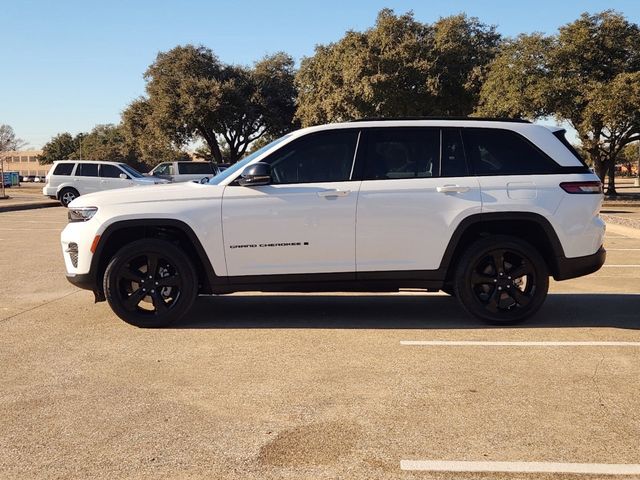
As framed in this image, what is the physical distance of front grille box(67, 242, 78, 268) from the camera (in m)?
6.27

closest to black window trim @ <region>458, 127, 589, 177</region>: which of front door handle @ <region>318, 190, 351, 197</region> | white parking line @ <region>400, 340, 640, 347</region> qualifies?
front door handle @ <region>318, 190, 351, 197</region>

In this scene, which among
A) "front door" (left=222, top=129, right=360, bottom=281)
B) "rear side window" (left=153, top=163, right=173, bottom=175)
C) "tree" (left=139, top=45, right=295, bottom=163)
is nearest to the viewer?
"front door" (left=222, top=129, right=360, bottom=281)

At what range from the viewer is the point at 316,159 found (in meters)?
6.29

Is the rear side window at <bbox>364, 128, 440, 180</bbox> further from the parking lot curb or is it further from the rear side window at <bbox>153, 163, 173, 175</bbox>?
the rear side window at <bbox>153, 163, 173, 175</bbox>

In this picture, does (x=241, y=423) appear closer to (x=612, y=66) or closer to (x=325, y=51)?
(x=612, y=66)

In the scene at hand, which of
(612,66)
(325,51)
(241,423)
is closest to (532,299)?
(241,423)

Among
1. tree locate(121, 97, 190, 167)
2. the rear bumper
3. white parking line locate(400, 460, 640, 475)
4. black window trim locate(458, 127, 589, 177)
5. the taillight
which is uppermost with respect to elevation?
tree locate(121, 97, 190, 167)

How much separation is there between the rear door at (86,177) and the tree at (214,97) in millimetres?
16360

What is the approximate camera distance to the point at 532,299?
6.24 m

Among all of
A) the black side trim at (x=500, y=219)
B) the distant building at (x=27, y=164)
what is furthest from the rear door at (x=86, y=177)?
the distant building at (x=27, y=164)

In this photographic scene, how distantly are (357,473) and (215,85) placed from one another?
40703 mm

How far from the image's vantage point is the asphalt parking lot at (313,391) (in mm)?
3504

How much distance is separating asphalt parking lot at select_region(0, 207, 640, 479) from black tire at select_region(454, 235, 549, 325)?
0.65 ft

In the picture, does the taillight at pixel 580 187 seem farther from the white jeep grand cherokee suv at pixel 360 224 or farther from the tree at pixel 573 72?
the tree at pixel 573 72
